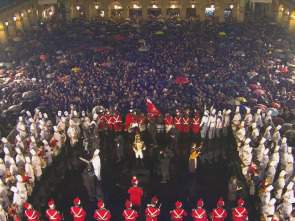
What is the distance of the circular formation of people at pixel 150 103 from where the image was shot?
15188 mm

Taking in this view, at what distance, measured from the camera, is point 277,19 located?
48781mm

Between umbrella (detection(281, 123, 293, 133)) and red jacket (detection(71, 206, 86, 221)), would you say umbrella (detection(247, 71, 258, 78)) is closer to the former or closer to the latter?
umbrella (detection(281, 123, 293, 133))

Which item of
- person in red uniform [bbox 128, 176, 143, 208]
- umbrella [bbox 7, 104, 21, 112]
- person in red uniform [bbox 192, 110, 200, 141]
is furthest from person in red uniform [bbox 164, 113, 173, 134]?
umbrella [bbox 7, 104, 21, 112]

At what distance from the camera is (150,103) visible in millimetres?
21078

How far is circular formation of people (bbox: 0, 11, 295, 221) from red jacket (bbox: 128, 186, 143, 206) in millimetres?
44

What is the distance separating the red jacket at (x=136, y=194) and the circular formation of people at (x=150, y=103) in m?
0.04

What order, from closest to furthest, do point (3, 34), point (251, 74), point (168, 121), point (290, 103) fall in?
point (168, 121) → point (290, 103) → point (251, 74) → point (3, 34)

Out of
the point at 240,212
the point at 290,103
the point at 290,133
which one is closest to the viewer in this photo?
the point at 240,212

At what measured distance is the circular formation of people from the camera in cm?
1519

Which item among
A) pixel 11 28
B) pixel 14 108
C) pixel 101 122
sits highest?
pixel 11 28

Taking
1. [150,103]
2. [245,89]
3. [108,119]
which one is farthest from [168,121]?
[245,89]

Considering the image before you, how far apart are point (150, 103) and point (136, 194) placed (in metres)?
7.43

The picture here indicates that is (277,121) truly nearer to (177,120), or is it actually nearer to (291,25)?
(177,120)

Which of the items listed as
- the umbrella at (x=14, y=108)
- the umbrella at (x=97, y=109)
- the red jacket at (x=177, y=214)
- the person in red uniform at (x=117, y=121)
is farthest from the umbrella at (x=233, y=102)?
the umbrella at (x=14, y=108)
